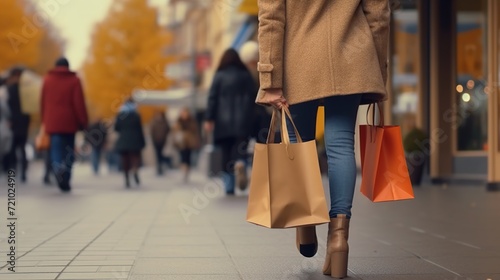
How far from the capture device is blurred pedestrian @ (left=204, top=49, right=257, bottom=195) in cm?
1206

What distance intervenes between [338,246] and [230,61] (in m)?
7.96

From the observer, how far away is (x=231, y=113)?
12.1 m

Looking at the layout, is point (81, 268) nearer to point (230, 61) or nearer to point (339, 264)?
point (339, 264)

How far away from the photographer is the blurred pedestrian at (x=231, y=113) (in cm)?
1206

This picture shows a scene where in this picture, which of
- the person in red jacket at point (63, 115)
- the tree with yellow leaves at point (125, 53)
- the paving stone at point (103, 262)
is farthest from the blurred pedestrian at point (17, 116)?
the tree with yellow leaves at point (125, 53)

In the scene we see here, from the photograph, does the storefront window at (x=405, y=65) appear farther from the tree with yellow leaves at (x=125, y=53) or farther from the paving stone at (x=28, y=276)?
the tree with yellow leaves at (x=125, y=53)

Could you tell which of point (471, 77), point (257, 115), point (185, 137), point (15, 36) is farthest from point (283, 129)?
point (15, 36)

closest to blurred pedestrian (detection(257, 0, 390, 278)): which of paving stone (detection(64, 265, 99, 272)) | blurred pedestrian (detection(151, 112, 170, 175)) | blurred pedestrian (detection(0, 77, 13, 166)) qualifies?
paving stone (detection(64, 265, 99, 272))

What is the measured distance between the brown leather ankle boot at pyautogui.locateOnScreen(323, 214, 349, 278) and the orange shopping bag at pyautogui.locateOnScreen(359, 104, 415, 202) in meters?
0.25

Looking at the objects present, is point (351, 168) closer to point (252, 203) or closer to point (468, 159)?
point (252, 203)

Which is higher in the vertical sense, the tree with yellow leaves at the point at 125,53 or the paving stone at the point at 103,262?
the tree with yellow leaves at the point at 125,53

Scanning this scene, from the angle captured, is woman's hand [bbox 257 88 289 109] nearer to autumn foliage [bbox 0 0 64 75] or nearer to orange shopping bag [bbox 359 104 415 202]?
orange shopping bag [bbox 359 104 415 202]

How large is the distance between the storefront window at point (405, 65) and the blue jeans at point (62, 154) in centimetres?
550

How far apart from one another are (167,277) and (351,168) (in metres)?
0.98
